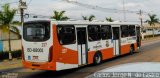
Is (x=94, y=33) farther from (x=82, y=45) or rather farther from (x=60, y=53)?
(x=60, y=53)

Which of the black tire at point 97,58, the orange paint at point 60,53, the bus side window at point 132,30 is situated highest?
the bus side window at point 132,30

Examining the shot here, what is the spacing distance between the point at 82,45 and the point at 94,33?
5.32 feet

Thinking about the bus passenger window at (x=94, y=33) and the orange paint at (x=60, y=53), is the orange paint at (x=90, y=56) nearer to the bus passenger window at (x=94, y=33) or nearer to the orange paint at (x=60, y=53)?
the bus passenger window at (x=94, y=33)

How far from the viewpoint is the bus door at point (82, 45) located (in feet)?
56.6

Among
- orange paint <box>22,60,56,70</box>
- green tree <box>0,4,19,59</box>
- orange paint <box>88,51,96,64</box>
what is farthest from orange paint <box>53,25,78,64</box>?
green tree <box>0,4,19,59</box>

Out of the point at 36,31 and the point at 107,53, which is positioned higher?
the point at 36,31

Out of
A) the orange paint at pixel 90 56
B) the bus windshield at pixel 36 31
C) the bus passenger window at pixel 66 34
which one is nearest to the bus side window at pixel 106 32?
the orange paint at pixel 90 56

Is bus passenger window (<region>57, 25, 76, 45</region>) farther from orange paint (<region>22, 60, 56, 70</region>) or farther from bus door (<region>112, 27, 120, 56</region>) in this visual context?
bus door (<region>112, 27, 120, 56</region>)

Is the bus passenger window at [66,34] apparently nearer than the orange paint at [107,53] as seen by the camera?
Yes

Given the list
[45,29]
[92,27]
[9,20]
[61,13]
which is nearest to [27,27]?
[45,29]

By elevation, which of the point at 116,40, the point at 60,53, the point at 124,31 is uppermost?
the point at 124,31

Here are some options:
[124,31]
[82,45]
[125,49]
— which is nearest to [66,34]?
[82,45]

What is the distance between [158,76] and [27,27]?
13728 mm

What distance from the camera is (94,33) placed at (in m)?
19.0
